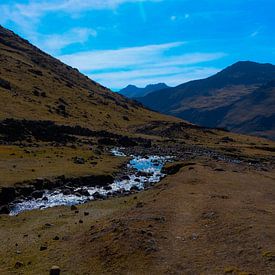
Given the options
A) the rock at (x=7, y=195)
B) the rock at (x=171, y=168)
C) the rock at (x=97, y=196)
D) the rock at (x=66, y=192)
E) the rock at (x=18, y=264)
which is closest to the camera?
the rock at (x=18, y=264)

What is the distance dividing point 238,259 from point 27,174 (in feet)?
146

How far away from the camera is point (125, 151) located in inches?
4569

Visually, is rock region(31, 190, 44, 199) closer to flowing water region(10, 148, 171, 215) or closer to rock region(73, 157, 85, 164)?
flowing water region(10, 148, 171, 215)

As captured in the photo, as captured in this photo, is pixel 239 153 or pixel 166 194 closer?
pixel 166 194

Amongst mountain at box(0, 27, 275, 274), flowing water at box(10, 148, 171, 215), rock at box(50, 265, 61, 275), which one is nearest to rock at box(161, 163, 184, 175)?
mountain at box(0, 27, 275, 274)

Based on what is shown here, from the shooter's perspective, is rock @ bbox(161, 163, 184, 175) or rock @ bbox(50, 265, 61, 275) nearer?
rock @ bbox(50, 265, 61, 275)

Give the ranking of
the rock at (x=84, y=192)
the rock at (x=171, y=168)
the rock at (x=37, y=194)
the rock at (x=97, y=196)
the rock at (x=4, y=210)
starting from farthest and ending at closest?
the rock at (x=171, y=168), the rock at (x=84, y=192), the rock at (x=97, y=196), the rock at (x=37, y=194), the rock at (x=4, y=210)

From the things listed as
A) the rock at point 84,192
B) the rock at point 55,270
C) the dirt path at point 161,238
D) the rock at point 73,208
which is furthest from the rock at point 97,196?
the rock at point 55,270

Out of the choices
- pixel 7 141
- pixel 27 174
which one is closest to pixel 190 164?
pixel 27 174

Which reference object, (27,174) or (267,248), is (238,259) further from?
(27,174)

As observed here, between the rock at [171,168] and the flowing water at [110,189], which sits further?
the rock at [171,168]

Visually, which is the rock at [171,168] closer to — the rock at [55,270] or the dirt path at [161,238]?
the dirt path at [161,238]

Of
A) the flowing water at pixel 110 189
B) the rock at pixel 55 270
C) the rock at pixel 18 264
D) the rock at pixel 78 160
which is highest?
the rock at pixel 78 160

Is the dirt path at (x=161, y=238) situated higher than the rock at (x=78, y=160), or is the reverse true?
the rock at (x=78, y=160)
